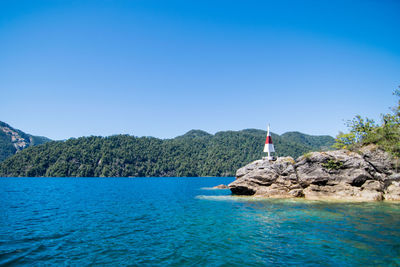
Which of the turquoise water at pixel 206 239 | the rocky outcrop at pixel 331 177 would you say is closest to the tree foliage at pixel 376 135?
the rocky outcrop at pixel 331 177

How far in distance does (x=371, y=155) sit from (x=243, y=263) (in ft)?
100

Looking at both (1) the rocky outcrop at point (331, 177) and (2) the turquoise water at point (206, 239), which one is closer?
(2) the turquoise water at point (206, 239)

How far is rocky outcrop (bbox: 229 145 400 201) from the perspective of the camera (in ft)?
94.6

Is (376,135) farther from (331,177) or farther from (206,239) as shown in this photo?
(206,239)

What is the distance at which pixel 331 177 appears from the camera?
30.6 metres

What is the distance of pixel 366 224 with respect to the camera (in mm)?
16078

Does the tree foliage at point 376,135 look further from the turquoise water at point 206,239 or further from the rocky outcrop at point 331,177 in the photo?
the turquoise water at point 206,239

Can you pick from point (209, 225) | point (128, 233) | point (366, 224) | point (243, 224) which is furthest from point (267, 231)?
point (128, 233)

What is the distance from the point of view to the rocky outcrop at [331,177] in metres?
28.8

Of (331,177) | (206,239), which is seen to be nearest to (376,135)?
(331,177)

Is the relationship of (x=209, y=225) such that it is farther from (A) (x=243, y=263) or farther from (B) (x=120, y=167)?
(B) (x=120, y=167)

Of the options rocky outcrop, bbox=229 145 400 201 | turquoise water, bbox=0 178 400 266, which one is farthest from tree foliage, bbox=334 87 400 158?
turquoise water, bbox=0 178 400 266

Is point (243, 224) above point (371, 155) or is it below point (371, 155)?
below

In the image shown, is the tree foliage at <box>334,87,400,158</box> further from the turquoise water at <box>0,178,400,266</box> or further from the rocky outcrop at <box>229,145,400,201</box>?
the turquoise water at <box>0,178,400,266</box>
